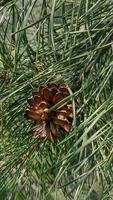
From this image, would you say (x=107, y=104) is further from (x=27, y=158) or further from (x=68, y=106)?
(x=27, y=158)

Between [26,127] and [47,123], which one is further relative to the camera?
[26,127]

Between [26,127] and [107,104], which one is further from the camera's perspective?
[26,127]

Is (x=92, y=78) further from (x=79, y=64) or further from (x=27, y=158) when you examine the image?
(x=27, y=158)

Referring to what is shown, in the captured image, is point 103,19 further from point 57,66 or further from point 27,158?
point 27,158

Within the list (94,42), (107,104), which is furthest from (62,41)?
(107,104)

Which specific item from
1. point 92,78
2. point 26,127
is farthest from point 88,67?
point 26,127

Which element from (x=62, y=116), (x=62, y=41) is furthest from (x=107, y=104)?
(x=62, y=41)
